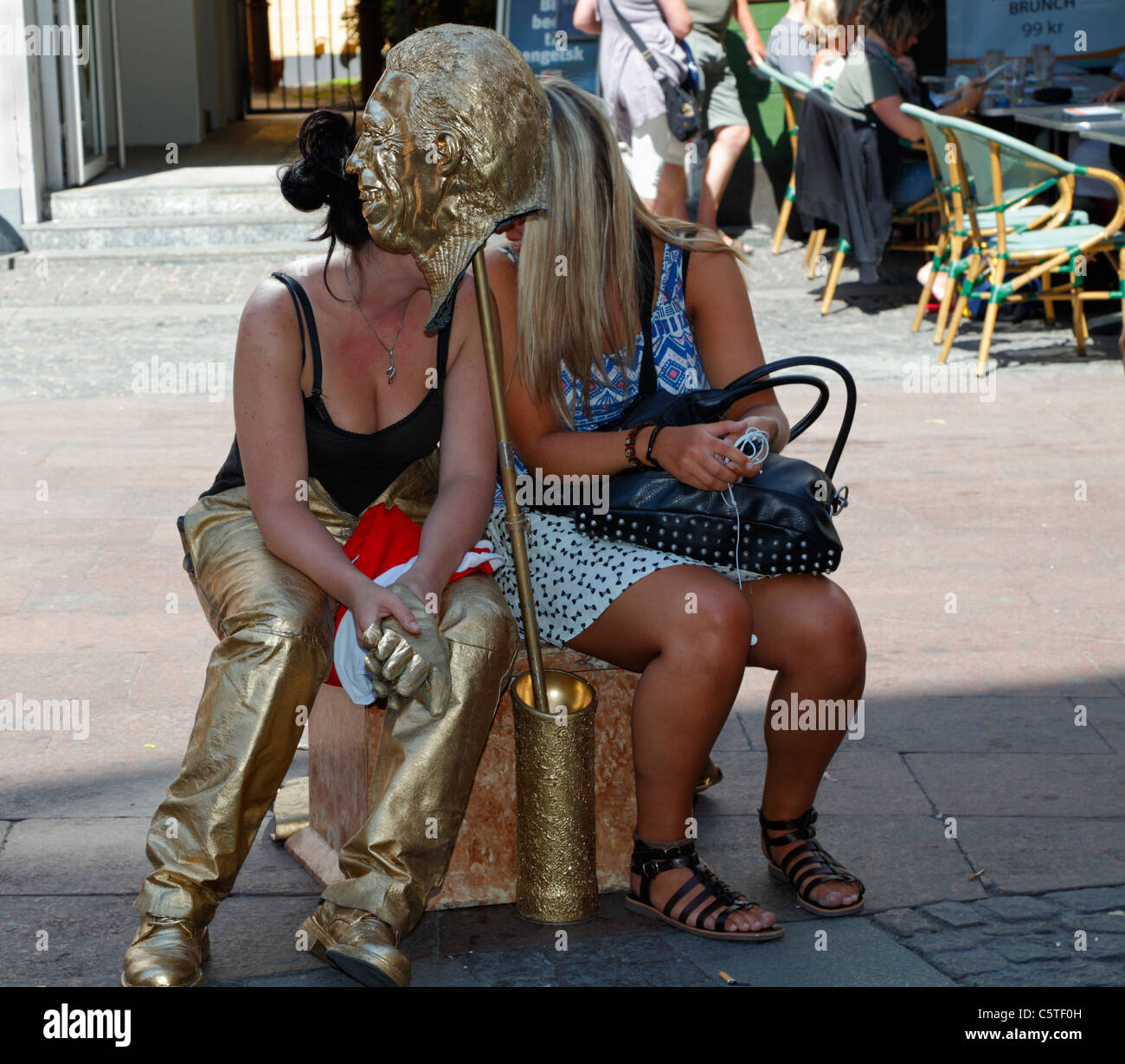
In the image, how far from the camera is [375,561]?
116 inches

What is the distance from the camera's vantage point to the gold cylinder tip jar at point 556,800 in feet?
9.12

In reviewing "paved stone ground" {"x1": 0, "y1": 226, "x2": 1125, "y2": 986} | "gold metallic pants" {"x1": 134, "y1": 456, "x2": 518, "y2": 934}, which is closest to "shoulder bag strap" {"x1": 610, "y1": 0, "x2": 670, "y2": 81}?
"paved stone ground" {"x1": 0, "y1": 226, "x2": 1125, "y2": 986}

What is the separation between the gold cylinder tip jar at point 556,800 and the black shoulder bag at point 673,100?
20.6 feet

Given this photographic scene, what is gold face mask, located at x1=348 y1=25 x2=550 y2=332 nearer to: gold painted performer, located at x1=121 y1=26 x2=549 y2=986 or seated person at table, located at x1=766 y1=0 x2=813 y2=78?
gold painted performer, located at x1=121 y1=26 x2=549 y2=986

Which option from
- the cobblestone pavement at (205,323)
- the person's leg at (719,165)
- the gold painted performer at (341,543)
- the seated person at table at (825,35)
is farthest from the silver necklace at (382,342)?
the person's leg at (719,165)

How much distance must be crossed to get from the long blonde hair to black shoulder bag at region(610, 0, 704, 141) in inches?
227

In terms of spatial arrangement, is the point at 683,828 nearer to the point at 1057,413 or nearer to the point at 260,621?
the point at 260,621

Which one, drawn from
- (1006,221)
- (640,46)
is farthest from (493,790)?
(640,46)

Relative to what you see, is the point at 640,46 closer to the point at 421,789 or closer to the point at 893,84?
the point at 893,84

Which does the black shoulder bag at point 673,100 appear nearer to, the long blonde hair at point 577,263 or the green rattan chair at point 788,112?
the green rattan chair at point 788,112

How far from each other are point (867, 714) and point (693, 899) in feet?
3.95
